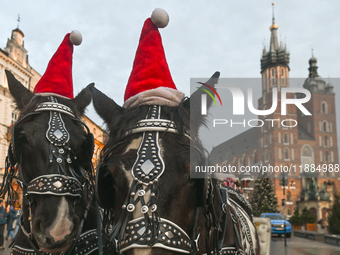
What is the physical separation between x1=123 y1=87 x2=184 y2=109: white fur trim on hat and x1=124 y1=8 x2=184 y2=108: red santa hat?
26 mm

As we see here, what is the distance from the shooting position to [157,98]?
2.34 metres

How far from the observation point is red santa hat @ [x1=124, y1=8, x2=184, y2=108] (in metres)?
2.63

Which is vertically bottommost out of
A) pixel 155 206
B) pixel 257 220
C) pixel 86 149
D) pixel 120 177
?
pixel 257 220

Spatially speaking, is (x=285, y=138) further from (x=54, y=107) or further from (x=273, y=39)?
(x=54, y=107)

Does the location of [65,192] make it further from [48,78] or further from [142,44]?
[48,78]

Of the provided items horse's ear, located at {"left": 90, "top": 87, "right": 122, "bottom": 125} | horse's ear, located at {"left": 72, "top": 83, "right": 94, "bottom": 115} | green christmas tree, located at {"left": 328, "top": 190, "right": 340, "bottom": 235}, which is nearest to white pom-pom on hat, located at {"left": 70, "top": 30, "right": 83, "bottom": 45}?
horse's ear, located at {"left": 72, "top": 83, "right": 94, "bottom": 115}

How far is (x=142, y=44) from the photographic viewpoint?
9.18ft

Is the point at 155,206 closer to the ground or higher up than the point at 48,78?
closer to the ground

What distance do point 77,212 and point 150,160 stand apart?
1.28 m

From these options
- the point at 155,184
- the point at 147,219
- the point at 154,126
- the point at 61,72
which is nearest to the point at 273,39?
the point at 61,72

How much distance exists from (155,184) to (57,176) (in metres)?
1.21

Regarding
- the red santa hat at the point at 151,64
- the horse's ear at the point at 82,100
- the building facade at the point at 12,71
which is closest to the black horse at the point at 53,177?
the horse's ear at the point at 82,100

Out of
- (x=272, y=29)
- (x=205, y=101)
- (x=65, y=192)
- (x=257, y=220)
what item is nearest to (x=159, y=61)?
(x=205, y=101)

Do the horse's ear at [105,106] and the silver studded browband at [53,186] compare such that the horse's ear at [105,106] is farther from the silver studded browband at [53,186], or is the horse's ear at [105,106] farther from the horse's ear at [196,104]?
the silver studded browband at [53,186]
